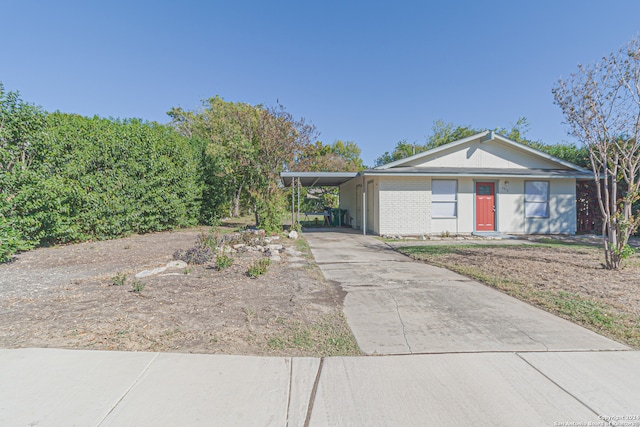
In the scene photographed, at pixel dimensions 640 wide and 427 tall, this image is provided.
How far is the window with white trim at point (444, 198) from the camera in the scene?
47.4ft

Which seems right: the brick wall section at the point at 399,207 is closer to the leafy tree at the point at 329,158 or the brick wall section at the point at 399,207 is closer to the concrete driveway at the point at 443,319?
the concrete driveway at the point at 443,319

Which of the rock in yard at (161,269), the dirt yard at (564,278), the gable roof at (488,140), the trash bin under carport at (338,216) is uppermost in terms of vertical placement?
the gable roof at (488,140)

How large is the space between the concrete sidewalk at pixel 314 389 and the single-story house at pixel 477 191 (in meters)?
11.1

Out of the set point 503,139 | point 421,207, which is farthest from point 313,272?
point 503,139

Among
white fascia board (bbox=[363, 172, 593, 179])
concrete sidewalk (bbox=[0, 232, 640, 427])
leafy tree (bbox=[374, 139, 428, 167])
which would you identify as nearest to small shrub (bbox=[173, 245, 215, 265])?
concrete sidewalk (bbox=[0, 232, 640, 427])

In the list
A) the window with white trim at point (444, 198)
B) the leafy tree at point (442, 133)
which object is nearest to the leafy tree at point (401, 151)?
the leafy tree at point (442, 133)

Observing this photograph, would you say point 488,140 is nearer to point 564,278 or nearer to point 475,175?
point 475,175

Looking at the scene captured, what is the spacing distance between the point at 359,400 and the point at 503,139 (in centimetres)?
1501

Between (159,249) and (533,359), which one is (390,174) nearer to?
(159,249)

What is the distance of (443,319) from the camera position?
169 inches

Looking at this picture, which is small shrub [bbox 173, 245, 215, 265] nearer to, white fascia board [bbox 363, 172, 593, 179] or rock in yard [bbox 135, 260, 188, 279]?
rock in yard [bbox 135, 260, 188, 279]

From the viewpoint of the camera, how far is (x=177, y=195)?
47.5 feet

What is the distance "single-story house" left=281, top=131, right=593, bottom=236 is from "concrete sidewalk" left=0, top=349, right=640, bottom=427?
11099mm

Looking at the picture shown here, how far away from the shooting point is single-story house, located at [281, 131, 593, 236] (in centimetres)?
1423
